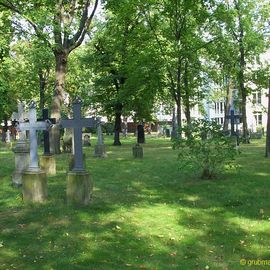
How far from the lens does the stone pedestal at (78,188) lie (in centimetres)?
921

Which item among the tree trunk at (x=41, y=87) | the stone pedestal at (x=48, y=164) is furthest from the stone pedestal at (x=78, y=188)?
the tree trunk at (x=41, y=87)

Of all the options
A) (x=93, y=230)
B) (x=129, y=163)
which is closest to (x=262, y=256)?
(x=93, y=230)

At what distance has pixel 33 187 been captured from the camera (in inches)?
379

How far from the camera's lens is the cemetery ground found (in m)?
5.99

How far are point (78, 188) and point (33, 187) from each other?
1.08 meters

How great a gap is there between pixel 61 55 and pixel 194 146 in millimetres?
13120

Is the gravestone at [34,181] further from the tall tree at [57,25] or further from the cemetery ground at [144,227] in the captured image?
the tall tree at [57,25]

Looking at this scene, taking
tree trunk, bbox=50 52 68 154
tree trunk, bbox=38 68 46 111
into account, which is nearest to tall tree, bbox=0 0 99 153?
tree trunk, bbox=50 52 68 154

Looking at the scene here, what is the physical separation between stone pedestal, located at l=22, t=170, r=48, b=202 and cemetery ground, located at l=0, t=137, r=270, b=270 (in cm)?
22

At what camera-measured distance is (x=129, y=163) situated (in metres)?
17.3

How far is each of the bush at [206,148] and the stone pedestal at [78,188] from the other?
11.5 feet

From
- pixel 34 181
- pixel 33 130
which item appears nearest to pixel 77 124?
pixel 33 130

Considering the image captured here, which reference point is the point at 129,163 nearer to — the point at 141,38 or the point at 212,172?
the point at 212,172

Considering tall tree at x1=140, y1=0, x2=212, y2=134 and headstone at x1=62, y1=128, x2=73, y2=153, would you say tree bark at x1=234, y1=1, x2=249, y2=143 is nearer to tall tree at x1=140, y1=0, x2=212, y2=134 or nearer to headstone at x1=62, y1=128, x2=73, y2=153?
tall tree at x1=140, y1=0, x2=212, y2=134
